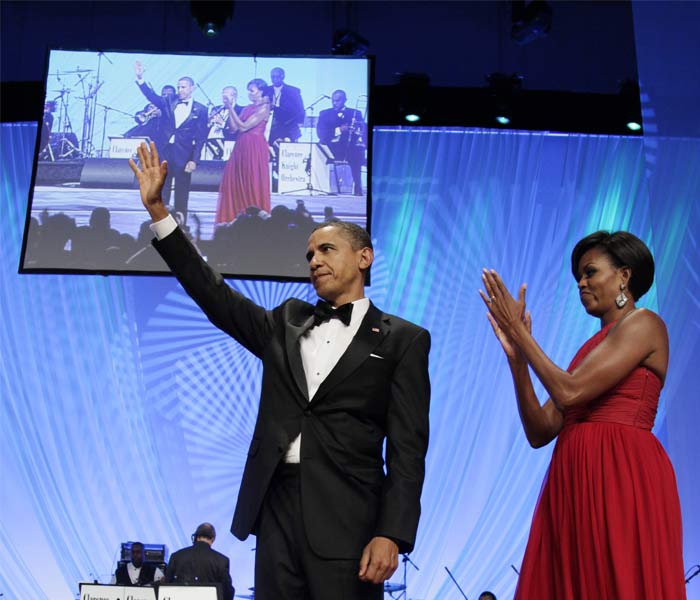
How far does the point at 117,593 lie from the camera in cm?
264

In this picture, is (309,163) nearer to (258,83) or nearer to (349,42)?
(258,83)

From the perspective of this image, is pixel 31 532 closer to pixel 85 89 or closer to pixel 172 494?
pixel 172 494

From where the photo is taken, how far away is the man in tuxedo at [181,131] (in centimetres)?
513

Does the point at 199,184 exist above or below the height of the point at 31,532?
above

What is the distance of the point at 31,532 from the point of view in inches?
276

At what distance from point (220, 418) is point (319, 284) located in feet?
16.6

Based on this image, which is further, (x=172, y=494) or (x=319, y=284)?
Result: (x=172, y=494)

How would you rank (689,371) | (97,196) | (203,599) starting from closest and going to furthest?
(203,599), (689,371), (97,196)

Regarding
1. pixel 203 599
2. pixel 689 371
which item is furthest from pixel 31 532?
pixel 689 371

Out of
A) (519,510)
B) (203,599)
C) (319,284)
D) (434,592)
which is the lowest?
(434,592)

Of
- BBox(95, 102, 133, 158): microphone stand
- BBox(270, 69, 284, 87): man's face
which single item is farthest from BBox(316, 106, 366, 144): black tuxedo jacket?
BBox(95, 102, 133, 158): microphone stand

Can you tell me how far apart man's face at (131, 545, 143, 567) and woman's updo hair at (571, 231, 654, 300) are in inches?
184

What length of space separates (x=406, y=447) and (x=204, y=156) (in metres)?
3.40

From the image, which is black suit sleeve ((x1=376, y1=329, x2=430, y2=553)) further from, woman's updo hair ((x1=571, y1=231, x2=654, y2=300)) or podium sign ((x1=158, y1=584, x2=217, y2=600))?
podium sign ((x1=158, y1=584, x2=217, y2=600))
